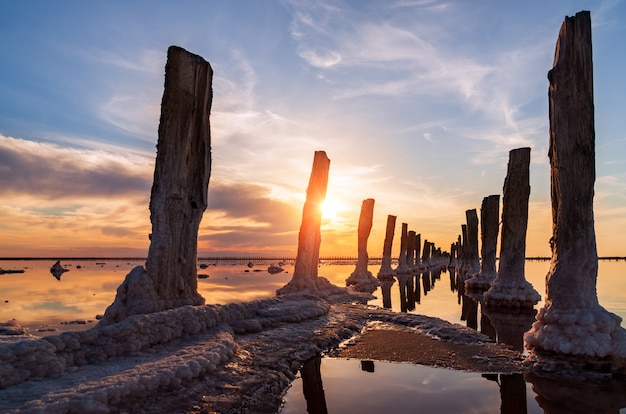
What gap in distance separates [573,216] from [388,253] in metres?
22.7

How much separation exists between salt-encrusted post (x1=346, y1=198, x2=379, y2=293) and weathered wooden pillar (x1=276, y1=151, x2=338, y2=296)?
6249 mm

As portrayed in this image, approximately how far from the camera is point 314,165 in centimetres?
1509

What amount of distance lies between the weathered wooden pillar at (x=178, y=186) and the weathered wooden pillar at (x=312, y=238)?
619 cm

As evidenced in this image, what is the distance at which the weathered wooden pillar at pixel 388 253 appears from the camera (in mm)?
27737

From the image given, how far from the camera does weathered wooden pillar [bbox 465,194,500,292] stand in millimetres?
16891

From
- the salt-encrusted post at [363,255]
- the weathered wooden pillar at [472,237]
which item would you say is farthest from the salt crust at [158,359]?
the weathered wooden pillar at [472,237]

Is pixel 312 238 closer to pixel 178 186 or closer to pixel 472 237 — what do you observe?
pixel 178 186

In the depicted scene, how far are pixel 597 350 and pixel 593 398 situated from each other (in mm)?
1233

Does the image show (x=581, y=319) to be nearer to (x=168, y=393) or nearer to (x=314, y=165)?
(x=168, y=393)

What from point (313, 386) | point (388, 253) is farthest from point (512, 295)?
point (388, 253)

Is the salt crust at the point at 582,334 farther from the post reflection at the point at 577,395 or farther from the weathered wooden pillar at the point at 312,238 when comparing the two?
the weathered wooden pillar at the point at 312,238

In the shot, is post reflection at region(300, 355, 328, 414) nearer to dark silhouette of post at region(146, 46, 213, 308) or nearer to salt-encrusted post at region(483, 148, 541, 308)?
dark silhouette of post at region(146, 46, 213, 308)

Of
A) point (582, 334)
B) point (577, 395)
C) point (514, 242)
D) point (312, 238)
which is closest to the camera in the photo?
point (577, 395)

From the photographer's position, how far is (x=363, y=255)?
23.0m
